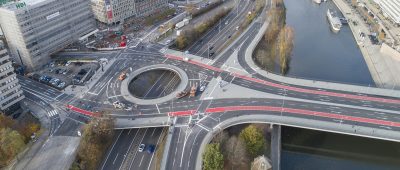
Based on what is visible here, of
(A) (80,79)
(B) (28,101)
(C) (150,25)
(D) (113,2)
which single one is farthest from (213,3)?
(B) (28,101)

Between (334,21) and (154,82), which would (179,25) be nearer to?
(154,82)

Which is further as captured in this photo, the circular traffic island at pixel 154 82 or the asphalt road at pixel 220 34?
the asphalt road at pixel 220 34

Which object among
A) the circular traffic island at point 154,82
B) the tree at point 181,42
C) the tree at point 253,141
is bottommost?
the tree at point 253,141

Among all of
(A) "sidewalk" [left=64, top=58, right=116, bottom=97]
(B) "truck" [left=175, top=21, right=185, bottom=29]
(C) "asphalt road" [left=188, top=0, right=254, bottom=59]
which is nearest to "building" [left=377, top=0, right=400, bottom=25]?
(C) "asphalt road" [left=188, top=0, right=254, bottom=59]

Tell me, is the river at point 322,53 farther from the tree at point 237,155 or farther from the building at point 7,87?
the building at point 7,87

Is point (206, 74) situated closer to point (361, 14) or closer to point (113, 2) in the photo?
point (113, 2)

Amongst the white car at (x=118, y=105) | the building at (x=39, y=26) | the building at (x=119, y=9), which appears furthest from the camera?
the building at (x=119, y=9)

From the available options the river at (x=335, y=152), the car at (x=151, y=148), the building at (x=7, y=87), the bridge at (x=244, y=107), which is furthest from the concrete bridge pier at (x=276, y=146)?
the building at (x=7, y=87)

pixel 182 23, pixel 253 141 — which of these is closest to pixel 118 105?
pixel 253 141
